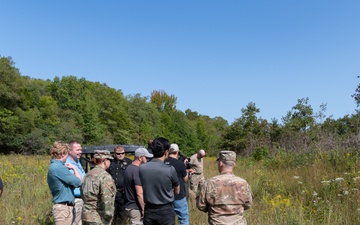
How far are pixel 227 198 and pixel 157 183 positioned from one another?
3.29 ft

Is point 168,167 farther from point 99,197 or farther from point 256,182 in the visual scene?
point 256,182

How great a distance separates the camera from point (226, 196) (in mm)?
4098

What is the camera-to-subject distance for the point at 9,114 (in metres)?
47.8

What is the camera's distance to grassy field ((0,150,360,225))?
6527 millimetres

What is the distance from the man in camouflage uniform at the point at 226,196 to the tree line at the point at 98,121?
13.4 meters

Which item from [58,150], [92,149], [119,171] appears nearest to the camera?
[58,150]

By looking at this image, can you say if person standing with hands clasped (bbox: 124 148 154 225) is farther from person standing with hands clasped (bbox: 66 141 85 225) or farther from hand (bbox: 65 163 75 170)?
hand (bbox: 65 163 75 170)

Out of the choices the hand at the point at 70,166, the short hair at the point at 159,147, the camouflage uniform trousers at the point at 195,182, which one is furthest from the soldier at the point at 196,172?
the short hair at the point at 159,147

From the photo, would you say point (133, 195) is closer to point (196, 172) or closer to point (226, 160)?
point (226, 160)

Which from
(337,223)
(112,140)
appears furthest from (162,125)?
(337,223)

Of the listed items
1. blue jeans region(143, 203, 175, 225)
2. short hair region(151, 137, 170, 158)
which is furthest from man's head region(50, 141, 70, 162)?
blue jeans region(143, 203, 175, 225)

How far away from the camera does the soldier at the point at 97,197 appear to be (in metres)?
4.58

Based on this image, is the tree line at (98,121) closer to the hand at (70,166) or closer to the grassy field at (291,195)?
the grassy field at (291,195)

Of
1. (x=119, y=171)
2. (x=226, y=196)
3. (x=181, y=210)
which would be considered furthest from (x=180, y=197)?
(x=226, y=196)
